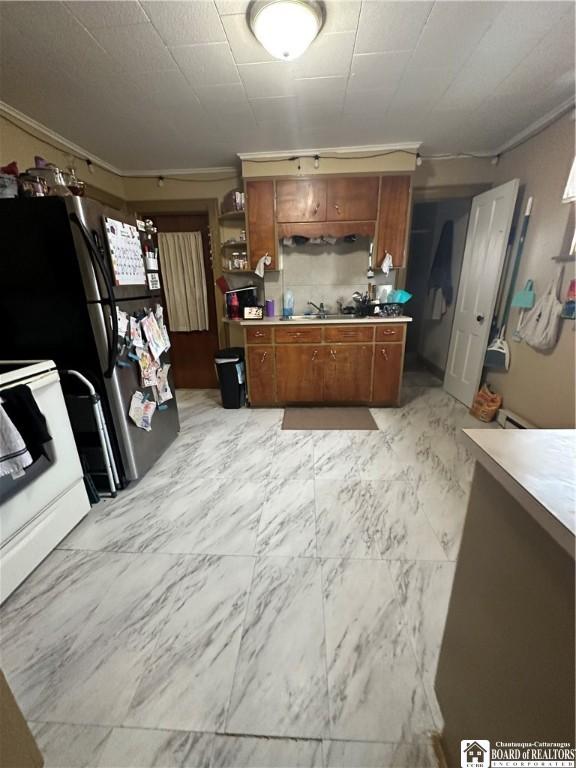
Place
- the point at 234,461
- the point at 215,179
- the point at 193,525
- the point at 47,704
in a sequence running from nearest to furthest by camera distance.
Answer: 1. the point at 47,704
2. the point at 193,525
3. the point at 234,461
4. the point at 215,179

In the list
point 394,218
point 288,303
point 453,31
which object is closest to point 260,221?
point 288,303

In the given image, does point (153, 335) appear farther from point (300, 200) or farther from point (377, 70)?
point (377, 70)

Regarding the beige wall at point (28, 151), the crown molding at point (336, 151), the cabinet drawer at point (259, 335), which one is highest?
the crown molding at point (336, 151)

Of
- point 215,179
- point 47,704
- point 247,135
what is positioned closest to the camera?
point 47,704

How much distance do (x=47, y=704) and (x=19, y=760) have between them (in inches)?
12.8

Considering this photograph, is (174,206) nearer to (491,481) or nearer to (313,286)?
(313,286)

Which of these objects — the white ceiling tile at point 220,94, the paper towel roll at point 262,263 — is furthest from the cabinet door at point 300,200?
the white ceiling tile at point 220,94

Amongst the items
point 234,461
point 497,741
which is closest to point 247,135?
point 234,461

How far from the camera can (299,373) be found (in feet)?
10.2

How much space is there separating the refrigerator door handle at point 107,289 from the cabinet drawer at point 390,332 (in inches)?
88.1

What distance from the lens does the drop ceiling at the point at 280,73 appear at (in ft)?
4.72

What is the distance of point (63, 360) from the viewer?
5.90 feet

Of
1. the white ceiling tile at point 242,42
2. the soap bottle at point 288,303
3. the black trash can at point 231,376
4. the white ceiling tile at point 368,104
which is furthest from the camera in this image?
the soap bottle at point 288,303

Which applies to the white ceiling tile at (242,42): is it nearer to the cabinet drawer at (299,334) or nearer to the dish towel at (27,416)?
the cabinet drawer at (299,334)
